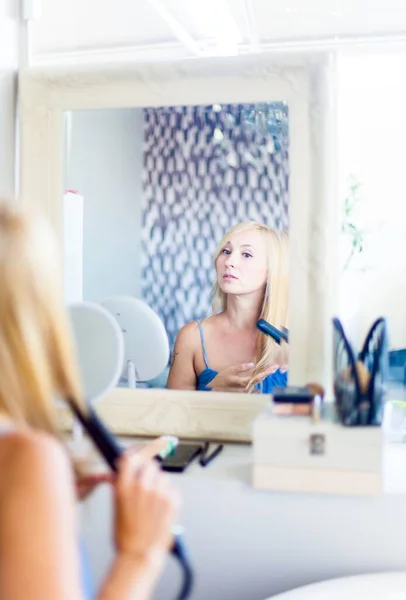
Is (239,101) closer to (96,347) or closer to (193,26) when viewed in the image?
(193,26)

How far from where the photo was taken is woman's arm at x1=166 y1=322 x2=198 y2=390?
1.17 m

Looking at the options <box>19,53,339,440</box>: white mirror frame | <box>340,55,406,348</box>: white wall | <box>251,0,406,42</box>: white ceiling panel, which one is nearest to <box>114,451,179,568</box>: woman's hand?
<box>19,53,339,440</box>: white mirror frame

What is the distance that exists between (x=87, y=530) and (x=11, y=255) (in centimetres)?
66

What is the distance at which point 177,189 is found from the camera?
116 centimetres

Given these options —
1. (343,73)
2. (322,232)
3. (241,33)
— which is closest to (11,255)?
(322,232)

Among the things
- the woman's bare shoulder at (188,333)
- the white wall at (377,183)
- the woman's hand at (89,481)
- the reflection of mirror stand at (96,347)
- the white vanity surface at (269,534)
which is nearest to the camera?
the woman's hand at (89,481)

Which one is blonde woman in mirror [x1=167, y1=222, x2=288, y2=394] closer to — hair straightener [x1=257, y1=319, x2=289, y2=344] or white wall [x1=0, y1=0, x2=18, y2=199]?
hair straightener [x1=257, y1=319, x2=289, y2=344]

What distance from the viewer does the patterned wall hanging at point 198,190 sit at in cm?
111

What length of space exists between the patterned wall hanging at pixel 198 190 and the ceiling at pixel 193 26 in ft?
0.49

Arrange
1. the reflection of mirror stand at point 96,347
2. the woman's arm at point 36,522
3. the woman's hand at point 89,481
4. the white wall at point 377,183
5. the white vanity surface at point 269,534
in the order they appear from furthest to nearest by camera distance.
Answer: the white wall at point 377,183
the reflection of mirror stand at point 96,347
the white vanity surface at point 269,534
the woman's hand at point 89,481
the woman's arm at point 36,522

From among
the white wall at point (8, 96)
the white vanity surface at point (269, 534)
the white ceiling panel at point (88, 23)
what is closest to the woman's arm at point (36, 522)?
the white vanity surface at point (269, 534)

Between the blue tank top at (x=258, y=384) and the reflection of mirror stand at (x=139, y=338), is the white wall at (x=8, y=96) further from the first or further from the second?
the blue tank top at (x=258, y=384)

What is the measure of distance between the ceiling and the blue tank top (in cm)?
53

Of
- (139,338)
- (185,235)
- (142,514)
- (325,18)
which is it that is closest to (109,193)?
(185,235)
